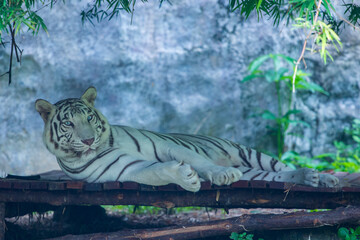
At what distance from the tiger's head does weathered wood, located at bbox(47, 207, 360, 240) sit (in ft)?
2.03

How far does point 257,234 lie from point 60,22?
12.9ft

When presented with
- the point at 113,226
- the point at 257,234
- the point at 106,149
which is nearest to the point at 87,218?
the point at 113,226

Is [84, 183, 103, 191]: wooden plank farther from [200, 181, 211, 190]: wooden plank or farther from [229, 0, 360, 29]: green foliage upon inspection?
[229, 0, 360, 29]: green foliage

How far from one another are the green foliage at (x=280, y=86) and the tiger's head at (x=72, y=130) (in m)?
2.69

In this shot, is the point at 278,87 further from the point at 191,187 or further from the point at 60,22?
the point at 191,187

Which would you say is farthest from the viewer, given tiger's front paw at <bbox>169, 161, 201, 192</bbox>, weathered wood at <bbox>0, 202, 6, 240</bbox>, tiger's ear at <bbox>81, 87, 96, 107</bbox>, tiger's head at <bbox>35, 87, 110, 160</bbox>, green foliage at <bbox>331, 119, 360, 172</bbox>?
green foliage at <bbox>331, 119, 360, 172</bbox>

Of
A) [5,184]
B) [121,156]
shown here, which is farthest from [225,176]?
[5,184]

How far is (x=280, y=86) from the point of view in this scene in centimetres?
647

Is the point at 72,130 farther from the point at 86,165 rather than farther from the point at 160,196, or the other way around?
the point at 160,196

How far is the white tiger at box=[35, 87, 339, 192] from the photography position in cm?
298

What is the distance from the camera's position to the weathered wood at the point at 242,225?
298 cm

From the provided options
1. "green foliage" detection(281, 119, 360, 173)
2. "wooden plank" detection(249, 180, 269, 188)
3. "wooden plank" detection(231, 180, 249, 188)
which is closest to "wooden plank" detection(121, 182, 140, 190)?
"wooden plank" detection(231, 180, 249, 188)

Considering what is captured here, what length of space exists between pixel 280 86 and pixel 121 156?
363cm

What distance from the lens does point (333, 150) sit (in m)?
6.53
